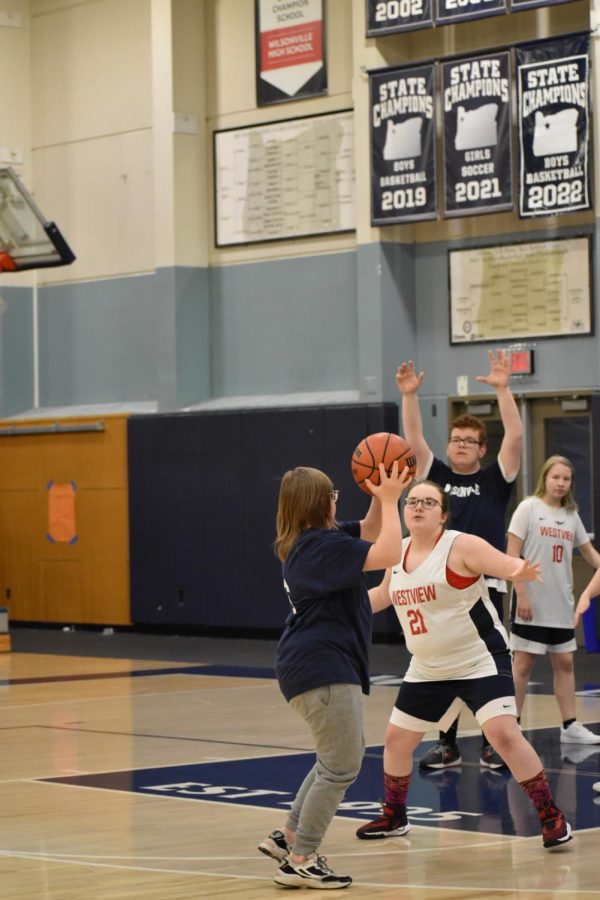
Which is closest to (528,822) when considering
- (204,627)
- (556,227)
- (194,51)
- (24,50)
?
(556,227)

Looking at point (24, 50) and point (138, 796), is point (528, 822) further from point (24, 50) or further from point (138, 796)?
point (24, 50)

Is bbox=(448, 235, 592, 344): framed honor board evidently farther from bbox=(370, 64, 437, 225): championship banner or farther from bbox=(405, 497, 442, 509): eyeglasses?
bbox=(405, 497, 442, 509): eyeglasses

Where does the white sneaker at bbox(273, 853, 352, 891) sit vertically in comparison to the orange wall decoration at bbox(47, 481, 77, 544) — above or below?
below

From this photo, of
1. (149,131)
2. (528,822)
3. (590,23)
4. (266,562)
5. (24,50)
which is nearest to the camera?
(528,822)

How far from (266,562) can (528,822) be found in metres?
11.2

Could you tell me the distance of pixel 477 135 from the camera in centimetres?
1691

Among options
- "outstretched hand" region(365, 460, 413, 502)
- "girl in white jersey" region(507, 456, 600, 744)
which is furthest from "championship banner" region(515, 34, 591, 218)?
"outstretched hand" region(365, 460, 413, 502)

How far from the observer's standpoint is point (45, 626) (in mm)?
21125

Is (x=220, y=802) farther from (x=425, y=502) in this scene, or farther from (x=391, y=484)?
(x=391, y=484)

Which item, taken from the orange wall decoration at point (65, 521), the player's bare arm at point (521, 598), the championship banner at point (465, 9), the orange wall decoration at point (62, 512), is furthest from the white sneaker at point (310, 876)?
the orange wall decoration at point (62, 512)

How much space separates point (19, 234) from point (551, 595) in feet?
32.6

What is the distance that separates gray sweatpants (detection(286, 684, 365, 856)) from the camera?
6.21 metres

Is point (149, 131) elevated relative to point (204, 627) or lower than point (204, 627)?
elevated

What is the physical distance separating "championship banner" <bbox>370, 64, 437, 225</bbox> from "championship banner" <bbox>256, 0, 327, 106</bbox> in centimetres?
130
